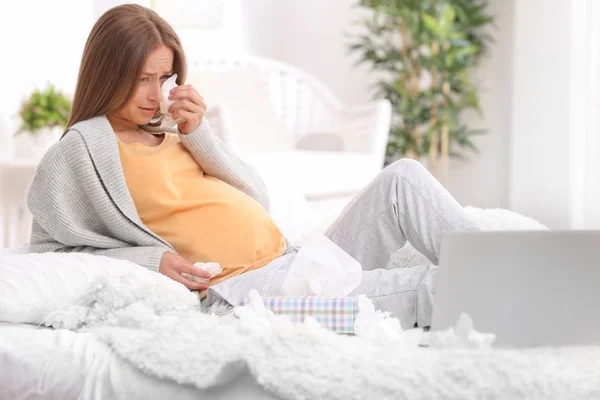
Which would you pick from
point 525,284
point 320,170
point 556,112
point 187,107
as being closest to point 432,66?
point 556,112

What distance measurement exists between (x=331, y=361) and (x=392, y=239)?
602 millimetres

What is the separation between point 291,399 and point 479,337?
0.23 m

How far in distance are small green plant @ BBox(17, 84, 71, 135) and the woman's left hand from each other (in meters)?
1.74

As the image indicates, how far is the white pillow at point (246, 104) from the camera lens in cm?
374

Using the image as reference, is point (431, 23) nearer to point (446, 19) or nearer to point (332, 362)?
point (446, 19)

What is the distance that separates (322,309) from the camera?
125 cm

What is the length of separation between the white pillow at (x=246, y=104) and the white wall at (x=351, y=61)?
1.32 meters

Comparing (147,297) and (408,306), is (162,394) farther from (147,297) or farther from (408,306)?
(408,306)

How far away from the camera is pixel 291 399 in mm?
954

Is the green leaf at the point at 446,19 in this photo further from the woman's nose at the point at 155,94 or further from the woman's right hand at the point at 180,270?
the woman's right hand at the point at 180,270

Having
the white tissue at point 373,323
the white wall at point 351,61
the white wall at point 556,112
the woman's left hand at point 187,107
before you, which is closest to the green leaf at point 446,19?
the white wall at point 556,112

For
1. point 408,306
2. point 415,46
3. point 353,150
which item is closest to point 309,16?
point 415,46

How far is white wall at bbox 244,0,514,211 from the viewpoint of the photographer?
4785 millimetres

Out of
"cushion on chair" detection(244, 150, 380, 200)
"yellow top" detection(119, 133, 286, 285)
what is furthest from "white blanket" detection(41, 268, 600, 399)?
"cushion on chair" detection(244, 150, 380, 200)
